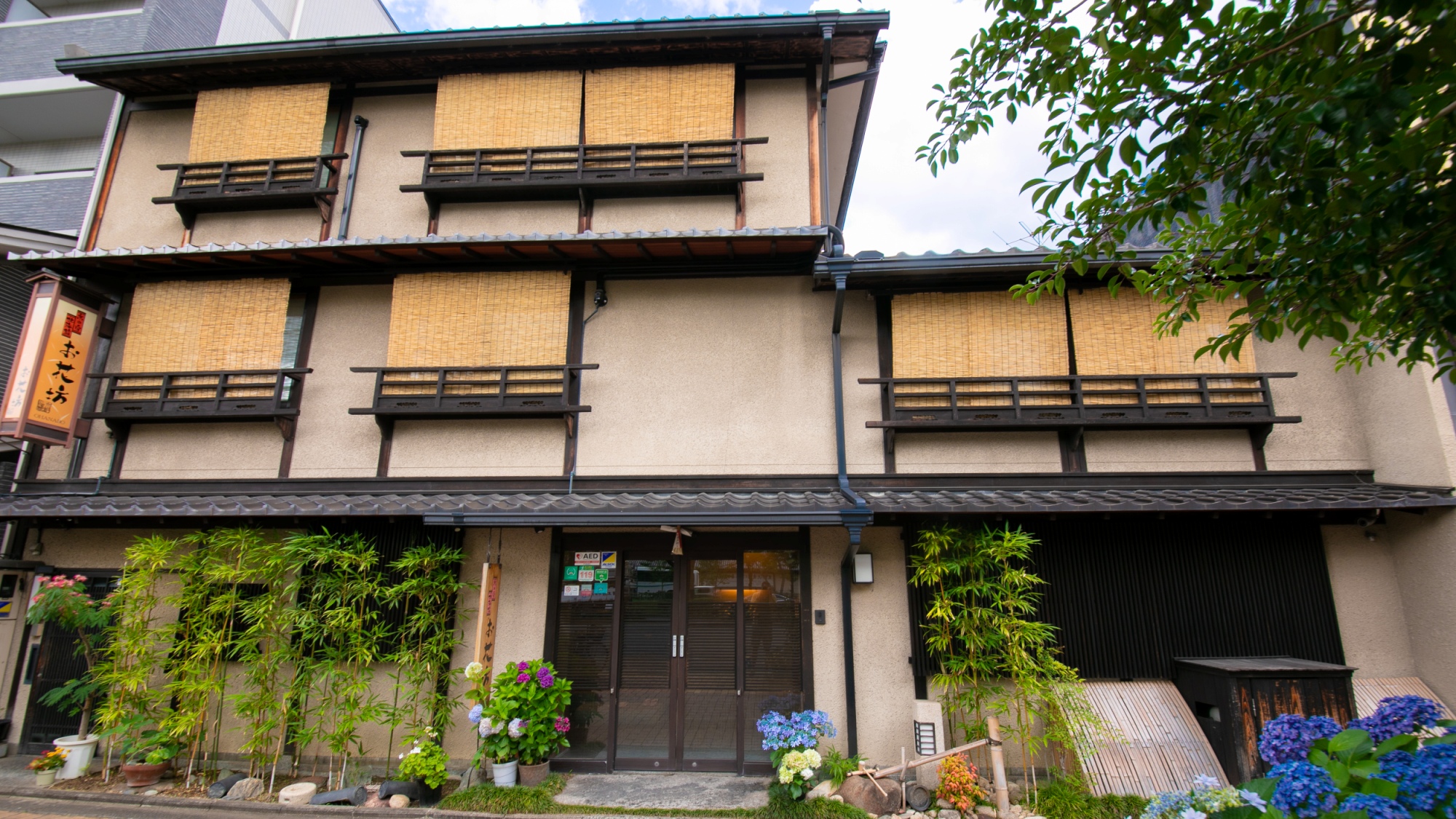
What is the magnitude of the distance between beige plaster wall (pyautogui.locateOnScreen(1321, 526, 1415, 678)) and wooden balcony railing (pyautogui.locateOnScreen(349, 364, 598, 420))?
326 inches

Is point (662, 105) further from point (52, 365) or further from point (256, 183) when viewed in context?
point (52, 365)

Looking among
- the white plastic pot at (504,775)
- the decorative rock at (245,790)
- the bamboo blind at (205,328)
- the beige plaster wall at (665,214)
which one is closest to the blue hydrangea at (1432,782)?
the white plastic pot at (504,775)

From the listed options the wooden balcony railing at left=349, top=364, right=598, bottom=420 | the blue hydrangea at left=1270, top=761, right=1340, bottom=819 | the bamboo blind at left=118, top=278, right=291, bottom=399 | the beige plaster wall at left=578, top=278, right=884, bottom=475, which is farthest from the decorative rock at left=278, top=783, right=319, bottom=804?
the blue hydrangea at left=1270, top=761, right=1340, bottom=819

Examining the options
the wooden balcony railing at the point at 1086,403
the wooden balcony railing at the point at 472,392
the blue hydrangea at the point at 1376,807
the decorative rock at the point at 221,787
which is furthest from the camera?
the wooden balcony railing at the point at 472,392

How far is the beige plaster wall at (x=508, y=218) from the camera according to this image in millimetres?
7988

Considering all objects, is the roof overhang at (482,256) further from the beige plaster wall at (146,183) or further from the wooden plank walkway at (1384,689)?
the wooden plank walkway at (1384,689)

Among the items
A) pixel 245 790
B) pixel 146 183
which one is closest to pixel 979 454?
pixel 245 790

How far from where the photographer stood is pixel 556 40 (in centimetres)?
783

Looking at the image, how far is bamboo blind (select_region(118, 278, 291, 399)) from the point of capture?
7711 mm

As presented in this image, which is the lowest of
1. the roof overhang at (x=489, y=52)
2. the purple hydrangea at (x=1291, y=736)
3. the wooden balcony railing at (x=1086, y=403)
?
the purple hydrangea at (x=1291, y=736)

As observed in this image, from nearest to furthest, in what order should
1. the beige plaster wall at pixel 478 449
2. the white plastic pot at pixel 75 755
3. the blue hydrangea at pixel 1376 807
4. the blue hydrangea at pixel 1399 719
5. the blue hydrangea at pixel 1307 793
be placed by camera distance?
the blue hydrangea at pixel 1376 807
the blue hydrangea at pixel 1307 793
the blue hydrangea at pixel 1399 719
the white plastic pot at pixel 75 755
the beige plaster wall at pixel 478 449

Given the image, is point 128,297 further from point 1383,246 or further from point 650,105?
point 1383,246

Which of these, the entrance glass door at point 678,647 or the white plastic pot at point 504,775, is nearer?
the white plastic pot at point 504,775

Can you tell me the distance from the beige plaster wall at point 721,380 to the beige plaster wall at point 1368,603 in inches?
193
